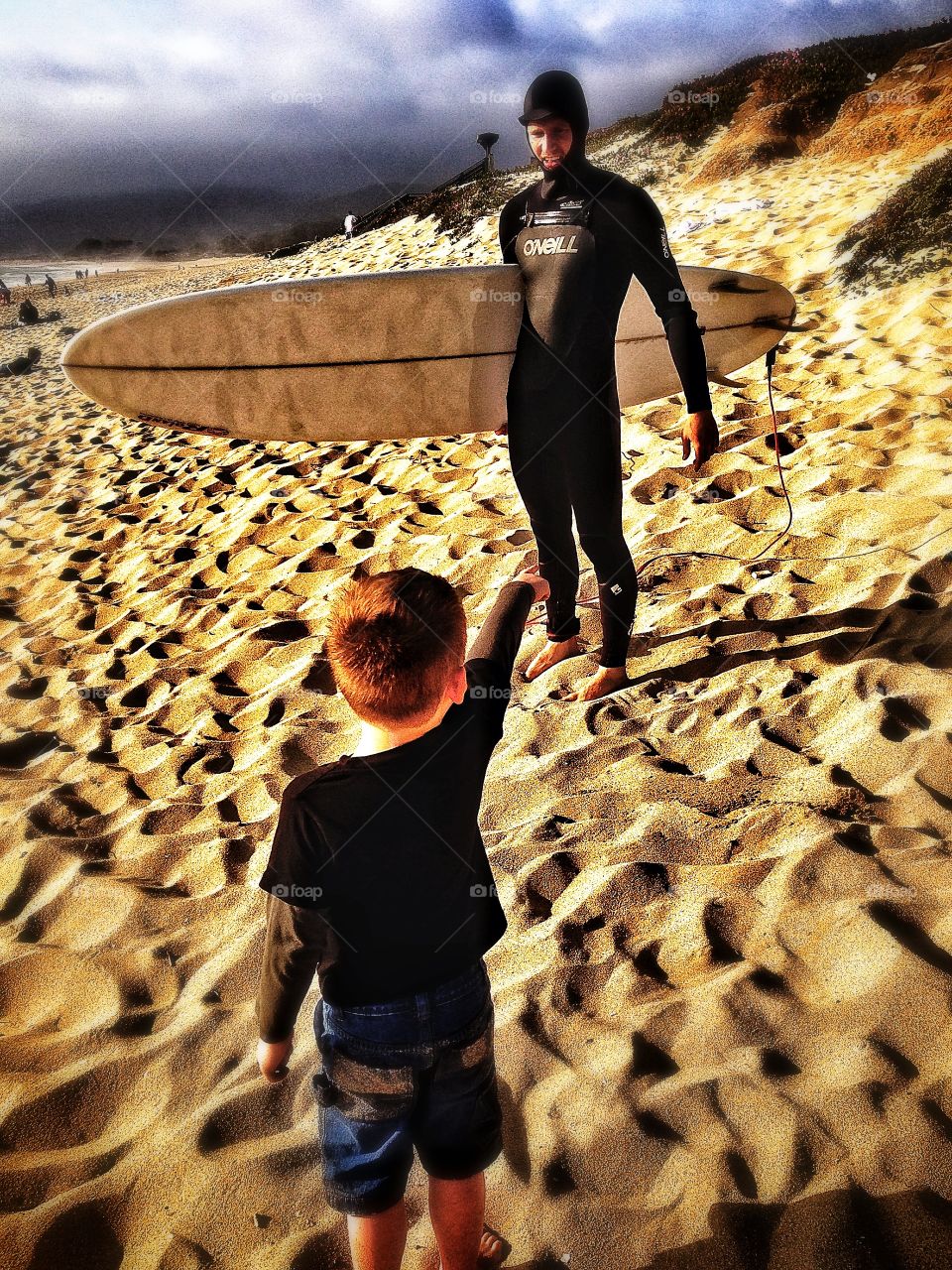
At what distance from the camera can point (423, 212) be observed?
14711 mm

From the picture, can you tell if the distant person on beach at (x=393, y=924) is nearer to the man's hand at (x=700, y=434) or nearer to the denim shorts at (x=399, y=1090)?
the denim shorts at (x=399, y=1090)

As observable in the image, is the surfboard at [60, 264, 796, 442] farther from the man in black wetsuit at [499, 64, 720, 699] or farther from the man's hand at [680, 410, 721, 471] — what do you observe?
the man's hand at [680, 410, 721, 471]

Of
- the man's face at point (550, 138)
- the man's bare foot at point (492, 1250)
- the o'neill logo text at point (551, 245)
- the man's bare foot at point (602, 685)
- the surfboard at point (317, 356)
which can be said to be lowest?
the man's bare foot at point (492, 1250)

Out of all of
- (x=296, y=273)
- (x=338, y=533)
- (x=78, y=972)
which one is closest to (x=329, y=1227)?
(x=78, y=972)

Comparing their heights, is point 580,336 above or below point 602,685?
above

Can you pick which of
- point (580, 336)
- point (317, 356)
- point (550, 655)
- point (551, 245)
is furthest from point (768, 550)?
point (317, 356)

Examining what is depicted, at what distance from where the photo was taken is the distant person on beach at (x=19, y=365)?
12141mm

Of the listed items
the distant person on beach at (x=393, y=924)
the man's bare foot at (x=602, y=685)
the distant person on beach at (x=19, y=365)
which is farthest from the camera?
the distant person on beach at (x=19, y=365)

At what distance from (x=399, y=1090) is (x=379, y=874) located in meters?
0.31

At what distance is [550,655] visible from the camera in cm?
295

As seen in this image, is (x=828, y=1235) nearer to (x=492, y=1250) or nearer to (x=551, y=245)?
(x=492, y=1250)

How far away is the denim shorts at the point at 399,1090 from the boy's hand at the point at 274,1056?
10 cm

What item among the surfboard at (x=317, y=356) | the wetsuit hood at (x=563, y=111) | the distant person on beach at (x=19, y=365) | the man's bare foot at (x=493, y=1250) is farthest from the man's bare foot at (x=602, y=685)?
the distant person on beach at (x=19, y=365)

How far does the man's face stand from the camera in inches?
89.1
